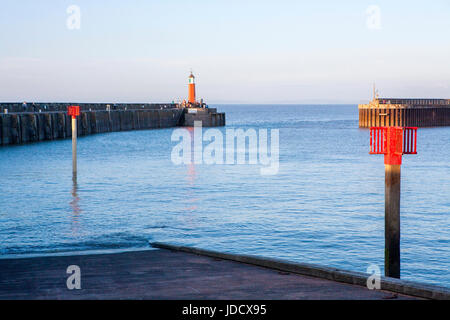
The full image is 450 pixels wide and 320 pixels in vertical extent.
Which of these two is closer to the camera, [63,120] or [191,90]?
[63,120]

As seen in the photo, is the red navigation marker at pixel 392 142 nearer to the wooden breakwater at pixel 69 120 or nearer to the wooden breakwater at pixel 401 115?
the wooden breakwater at pixel 69 120

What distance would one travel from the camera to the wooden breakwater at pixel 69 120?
53.5 metres

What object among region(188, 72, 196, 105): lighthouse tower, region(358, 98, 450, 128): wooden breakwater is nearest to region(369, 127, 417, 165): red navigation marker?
region(358, 98, 450, 128): wooden breakwater

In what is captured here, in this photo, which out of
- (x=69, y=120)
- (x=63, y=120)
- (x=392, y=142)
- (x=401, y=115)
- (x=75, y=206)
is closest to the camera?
(x=392, y=142)

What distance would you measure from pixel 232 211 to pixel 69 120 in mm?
50429

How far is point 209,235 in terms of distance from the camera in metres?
16.2

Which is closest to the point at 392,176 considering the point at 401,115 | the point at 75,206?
the point at 75,206

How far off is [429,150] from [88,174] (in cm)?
3225

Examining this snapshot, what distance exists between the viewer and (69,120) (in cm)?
6712

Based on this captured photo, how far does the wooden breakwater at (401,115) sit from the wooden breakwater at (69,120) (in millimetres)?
24286

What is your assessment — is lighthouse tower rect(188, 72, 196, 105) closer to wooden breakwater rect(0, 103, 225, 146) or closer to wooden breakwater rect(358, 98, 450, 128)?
wooden breakwater rect(0, 103, 225, 146)

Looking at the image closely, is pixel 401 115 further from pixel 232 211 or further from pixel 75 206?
pixel 75 206
